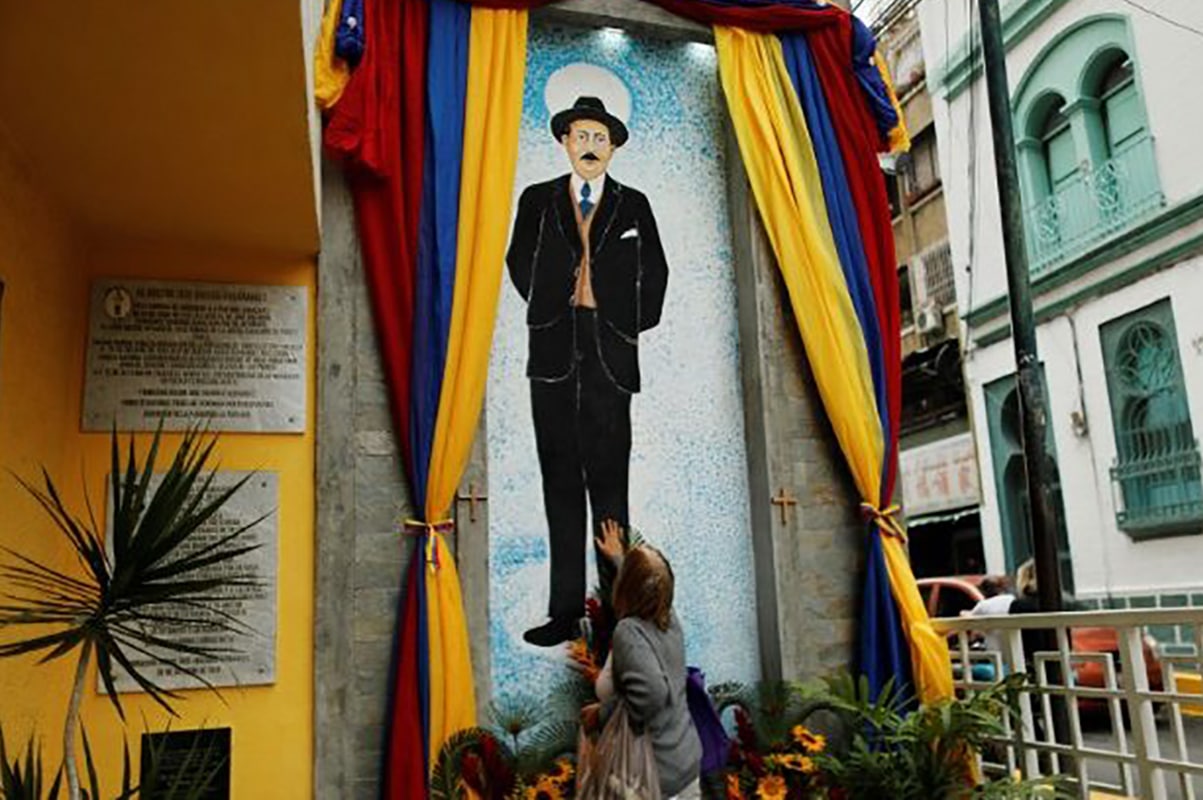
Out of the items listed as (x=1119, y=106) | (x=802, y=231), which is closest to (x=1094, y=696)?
(x=802, y=231)

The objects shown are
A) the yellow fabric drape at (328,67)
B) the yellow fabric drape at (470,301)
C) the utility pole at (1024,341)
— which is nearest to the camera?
the yellow fabric drape at (470,301)

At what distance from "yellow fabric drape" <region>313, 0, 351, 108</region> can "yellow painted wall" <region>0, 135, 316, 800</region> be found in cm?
86

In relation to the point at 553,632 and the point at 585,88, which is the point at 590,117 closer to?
the point at 585,88

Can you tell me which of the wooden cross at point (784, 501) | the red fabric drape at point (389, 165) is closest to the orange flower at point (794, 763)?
the wooden cross at point (784, 501)

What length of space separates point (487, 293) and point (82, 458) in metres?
2.10

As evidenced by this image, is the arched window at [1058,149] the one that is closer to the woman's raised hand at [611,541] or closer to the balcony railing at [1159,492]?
the balcony railing at [1159,492]

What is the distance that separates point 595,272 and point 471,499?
1.58 meters

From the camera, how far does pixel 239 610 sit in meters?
4.91

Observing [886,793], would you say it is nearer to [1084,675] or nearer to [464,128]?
[464,128]

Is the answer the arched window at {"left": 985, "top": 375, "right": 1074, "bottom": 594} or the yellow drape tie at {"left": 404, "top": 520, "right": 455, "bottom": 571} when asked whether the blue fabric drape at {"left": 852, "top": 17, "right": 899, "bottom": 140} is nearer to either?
the yellow drape tie at {"left": 404, "top": 520, "right": 455, "bottom": 571}

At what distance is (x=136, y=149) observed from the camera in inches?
161

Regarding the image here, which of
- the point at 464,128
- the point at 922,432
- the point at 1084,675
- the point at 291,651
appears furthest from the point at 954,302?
the point at 291,651

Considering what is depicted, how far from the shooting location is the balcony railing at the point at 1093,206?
448 inches

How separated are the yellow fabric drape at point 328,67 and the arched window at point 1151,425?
30.2 feet
